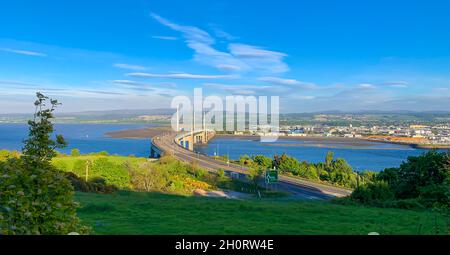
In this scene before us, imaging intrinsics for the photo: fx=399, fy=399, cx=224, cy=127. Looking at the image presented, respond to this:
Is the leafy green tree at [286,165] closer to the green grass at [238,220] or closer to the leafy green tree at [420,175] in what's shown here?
the leafy green tree at [420,175]

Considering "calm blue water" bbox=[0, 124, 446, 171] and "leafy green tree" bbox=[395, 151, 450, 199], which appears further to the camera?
"calm blue water" bbox=[0, 124, 446, 171]

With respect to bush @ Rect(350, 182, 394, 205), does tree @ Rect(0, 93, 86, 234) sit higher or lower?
higher

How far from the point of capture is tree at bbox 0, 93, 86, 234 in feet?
10.5

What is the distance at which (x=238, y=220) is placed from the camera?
862 cm

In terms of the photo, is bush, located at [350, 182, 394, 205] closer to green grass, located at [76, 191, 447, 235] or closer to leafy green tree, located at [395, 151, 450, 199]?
leafy green tree, located at [395, 151, 450, 199]

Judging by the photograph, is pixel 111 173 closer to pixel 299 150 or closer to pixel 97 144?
pixel 299 150

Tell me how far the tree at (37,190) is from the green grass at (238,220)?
3.34 m

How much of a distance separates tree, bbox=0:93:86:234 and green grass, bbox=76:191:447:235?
3.34m

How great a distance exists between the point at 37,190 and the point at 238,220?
5.67 meters

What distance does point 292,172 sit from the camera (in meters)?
40.8

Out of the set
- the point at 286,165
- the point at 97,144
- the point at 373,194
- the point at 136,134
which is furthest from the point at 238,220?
the point at 136,134

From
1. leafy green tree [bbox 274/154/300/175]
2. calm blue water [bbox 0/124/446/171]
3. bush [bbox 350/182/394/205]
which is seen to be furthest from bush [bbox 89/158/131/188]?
calm blue water [bbox 0/124/446/171]
